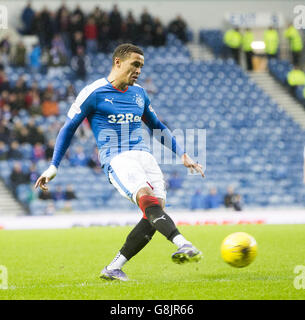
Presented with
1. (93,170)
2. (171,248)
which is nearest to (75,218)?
(93,170)

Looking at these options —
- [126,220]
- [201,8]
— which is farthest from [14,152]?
[201,8]

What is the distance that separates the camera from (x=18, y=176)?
794 inches

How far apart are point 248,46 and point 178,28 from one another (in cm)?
312

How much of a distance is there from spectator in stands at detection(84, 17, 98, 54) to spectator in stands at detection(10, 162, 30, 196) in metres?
8.17

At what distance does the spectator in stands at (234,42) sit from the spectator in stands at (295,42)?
2.14 metres

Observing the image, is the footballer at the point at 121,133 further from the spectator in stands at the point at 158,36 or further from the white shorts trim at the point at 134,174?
the spectator in stands at the point at 158,36

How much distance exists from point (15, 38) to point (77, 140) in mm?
7278

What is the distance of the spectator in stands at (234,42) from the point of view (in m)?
27.8

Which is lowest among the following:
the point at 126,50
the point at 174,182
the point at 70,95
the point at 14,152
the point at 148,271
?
the point at 174,182

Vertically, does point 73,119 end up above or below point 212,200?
above

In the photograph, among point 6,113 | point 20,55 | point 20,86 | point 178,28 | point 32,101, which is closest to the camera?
point 6,113

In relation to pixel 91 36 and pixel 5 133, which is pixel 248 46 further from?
pixel 5 133

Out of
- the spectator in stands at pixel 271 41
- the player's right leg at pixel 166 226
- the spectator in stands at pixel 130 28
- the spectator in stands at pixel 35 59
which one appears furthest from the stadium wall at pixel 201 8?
the player's right leg at pixel 166 226
